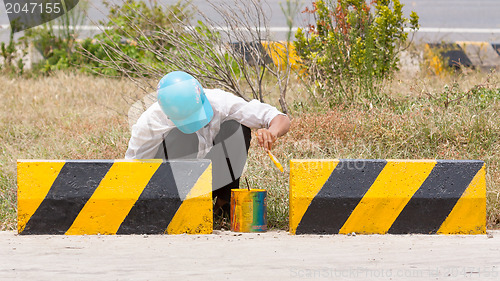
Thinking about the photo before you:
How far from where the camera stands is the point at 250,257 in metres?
3.36

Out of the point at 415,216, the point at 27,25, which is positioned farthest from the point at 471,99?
the point at 27,25

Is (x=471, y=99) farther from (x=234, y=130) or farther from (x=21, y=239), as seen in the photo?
(x=21, y=239)

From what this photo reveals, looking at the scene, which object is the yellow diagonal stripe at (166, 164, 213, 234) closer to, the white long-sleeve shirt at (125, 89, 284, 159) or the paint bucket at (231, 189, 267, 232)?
the paint bucket at (231, 189, 267, 232)

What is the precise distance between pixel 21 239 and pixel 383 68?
3.86m

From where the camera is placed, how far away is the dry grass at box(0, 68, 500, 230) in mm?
4723

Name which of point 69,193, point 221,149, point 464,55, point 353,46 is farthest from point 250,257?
point 464,55

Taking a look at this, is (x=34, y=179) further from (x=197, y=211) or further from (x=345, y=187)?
(x=345, y=187)

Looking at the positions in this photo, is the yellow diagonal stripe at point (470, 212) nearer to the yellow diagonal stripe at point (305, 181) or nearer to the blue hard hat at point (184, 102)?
the yellow diagonal stripe at point (305, 181)

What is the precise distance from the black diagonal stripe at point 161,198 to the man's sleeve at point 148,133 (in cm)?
21

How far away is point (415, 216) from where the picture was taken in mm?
3883

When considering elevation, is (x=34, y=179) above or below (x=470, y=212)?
above

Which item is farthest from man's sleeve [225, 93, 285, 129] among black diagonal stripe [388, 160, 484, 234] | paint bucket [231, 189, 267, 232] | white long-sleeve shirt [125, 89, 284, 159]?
black diagonal stripe [388, 160, 484, 234]

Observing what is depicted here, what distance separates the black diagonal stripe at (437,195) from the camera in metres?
3.87

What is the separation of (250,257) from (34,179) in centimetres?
132
